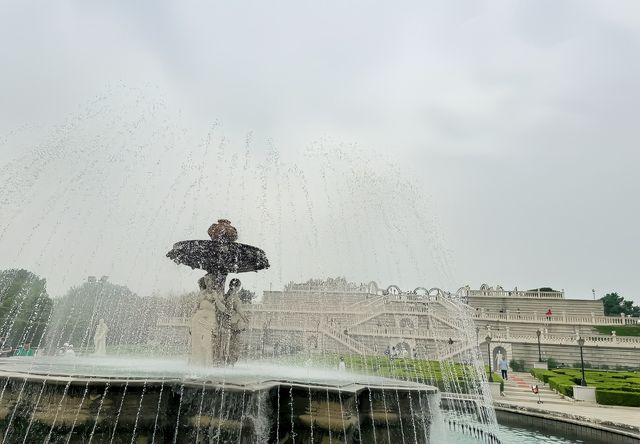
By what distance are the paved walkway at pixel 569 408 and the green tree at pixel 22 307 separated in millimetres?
28392

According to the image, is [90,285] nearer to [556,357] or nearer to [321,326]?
[321,326]

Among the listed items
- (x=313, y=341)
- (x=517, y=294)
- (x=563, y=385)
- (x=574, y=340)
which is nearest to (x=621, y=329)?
(x=574, y=340)

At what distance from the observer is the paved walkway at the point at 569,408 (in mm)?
12250

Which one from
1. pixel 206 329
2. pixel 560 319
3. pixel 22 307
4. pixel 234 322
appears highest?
pixel 560 319

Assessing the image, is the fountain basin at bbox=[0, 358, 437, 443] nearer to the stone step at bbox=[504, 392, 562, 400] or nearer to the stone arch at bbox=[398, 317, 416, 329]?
the stone step at bbox=[504, 392, 562, 400]

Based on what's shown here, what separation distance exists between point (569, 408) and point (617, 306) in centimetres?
6986

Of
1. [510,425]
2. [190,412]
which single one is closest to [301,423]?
[190,412]

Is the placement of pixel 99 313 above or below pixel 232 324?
above

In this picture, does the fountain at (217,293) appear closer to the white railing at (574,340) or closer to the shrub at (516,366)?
the shrub at (516,366)

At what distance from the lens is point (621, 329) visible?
41.5 m

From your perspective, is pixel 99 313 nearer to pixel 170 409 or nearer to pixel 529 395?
pixel 529 395

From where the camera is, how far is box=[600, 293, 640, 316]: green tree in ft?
236

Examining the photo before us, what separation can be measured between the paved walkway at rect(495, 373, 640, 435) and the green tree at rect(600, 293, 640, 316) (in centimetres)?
6061

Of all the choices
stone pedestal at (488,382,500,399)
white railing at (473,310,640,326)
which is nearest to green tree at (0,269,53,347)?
stone pedestal at (488,382,500,399)
